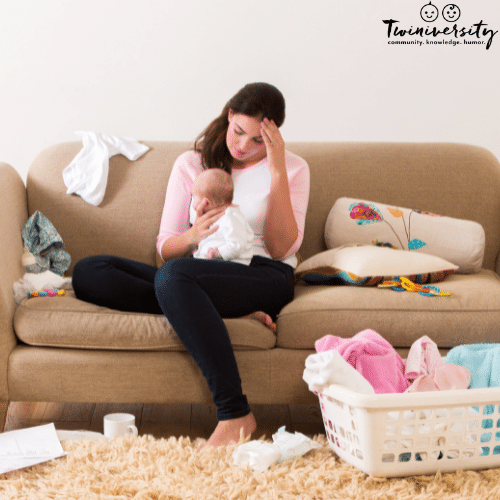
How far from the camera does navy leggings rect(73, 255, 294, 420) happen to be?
1.54 metres

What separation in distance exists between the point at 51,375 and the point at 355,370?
815 mm

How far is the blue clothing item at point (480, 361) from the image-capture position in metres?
1.48

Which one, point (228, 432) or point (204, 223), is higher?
point (204, 223)

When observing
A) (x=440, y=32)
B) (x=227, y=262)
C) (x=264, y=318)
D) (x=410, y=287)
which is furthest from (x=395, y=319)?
(x=440, y=32)

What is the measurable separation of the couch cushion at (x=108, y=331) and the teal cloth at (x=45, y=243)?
13.4 inches

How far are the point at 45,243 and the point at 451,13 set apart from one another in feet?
6.45

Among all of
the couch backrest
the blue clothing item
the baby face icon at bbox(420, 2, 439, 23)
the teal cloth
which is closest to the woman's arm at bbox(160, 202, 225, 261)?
the couch backrest

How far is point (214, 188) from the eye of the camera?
1834 millimetres

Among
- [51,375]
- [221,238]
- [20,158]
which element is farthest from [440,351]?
[20,158]

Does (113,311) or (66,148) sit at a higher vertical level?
(66,148)

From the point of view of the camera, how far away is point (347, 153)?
2242 mm

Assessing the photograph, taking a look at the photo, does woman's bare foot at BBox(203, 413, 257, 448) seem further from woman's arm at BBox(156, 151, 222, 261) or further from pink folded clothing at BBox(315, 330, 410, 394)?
woman's arm at BBox(156, 151, 222, 261)

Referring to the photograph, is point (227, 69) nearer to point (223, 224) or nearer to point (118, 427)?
point (223, 224)

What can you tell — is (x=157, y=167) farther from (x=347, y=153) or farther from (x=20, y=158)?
(x=20, y=158)
